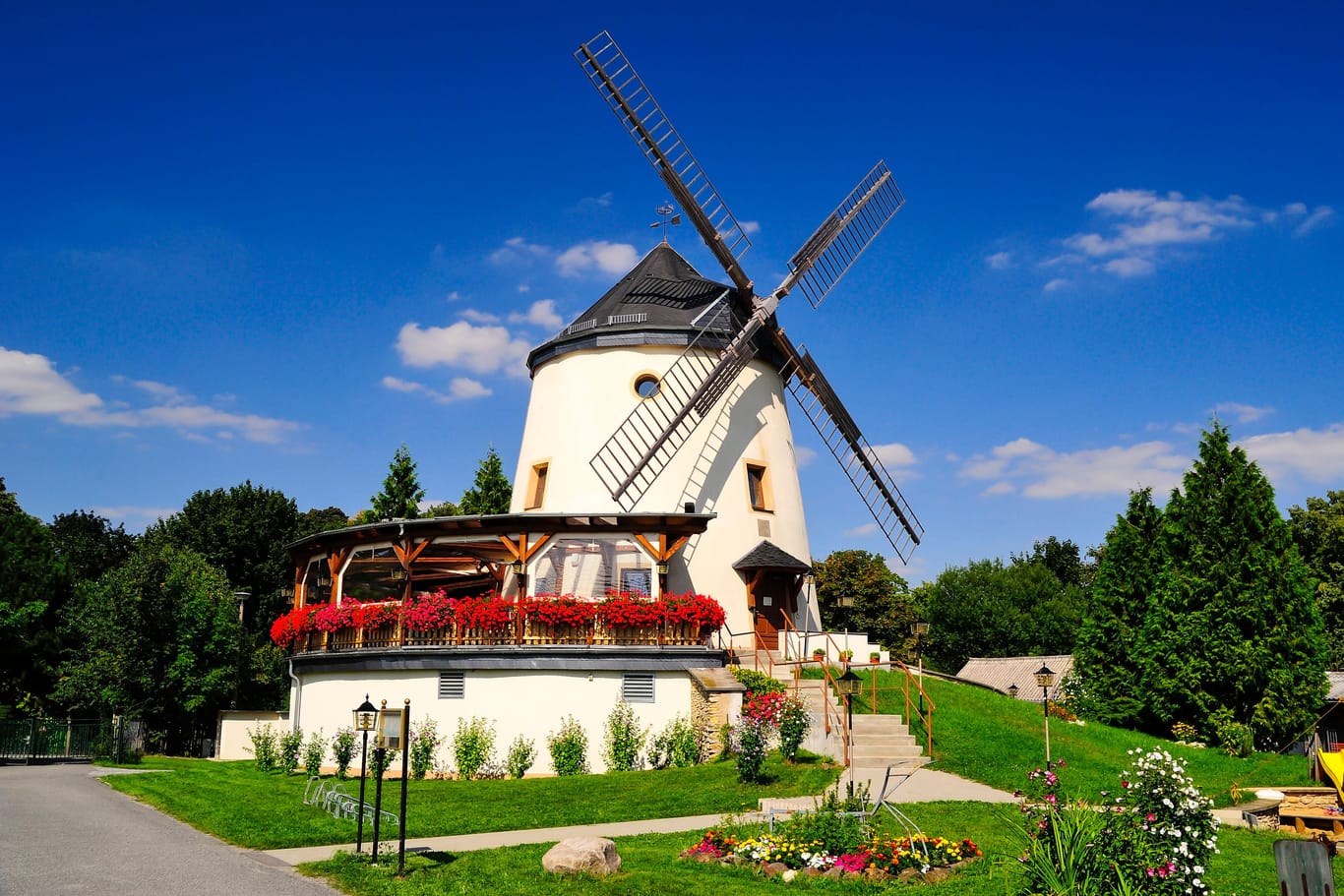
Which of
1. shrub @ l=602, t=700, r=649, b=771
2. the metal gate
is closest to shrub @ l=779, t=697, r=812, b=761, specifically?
shrub @ l=602, t=700, r=649, b=771

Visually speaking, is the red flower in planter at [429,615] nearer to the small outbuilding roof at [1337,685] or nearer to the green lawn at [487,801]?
the green lawn at [487,801]

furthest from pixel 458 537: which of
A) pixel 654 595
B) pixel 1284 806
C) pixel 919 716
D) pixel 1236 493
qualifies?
pixel 1236 493

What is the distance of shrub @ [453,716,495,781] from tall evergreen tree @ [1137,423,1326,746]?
16413 mm

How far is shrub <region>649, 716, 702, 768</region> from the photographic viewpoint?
2053cm

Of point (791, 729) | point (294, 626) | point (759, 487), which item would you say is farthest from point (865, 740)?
point (294, 626)

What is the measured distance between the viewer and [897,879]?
35.8ft

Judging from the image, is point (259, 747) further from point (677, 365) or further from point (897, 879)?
point (897, 879)

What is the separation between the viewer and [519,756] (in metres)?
20.5

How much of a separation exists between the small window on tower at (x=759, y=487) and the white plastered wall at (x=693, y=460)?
5.5 inches

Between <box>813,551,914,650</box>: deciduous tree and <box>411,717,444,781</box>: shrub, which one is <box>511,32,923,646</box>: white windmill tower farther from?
<box>813,551,914,650</box>: deciduous tree

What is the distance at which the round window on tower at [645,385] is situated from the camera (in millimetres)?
27266

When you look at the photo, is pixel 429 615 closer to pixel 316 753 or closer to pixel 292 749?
pixel 316 753

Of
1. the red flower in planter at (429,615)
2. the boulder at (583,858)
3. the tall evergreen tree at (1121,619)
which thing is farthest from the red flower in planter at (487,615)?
the tall evergreen tree at (1121,619)

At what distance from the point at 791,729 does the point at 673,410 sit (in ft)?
33.6
